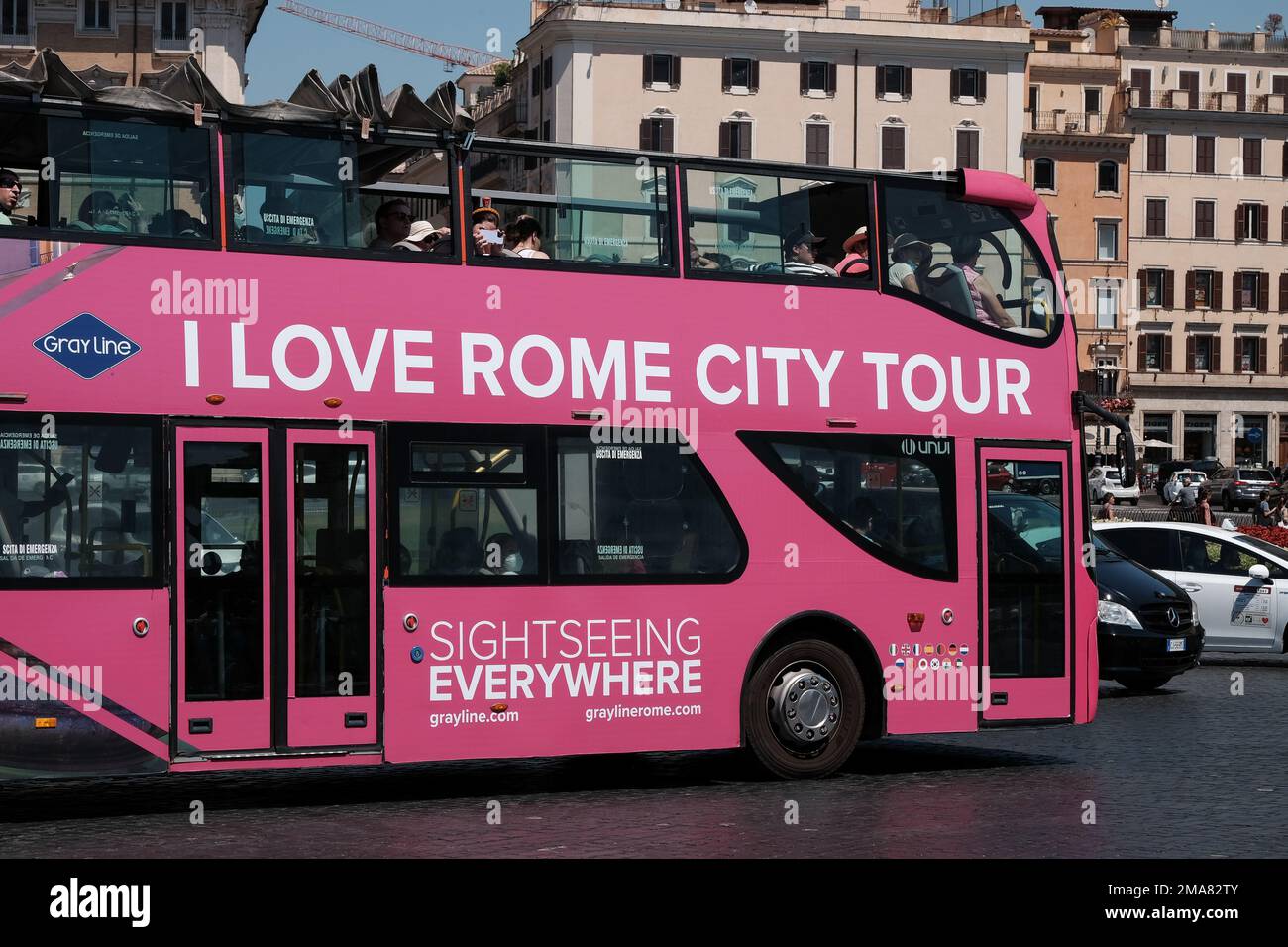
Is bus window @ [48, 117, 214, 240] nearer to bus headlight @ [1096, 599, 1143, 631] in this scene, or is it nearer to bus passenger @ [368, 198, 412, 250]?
Result: bus passenger @ [368, 198, 412, 250]

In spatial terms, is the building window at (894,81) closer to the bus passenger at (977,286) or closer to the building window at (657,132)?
the building window at (657,132)

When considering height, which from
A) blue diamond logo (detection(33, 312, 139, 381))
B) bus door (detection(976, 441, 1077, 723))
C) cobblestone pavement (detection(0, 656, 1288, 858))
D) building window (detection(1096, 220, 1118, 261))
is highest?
building window (detection(1096, 220, 1118, 261))

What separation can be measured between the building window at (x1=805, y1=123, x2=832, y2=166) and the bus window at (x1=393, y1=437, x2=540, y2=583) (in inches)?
3065

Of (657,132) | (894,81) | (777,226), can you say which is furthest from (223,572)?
(894,81)

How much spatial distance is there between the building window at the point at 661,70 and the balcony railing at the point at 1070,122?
2063cm

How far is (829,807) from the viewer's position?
478 inches

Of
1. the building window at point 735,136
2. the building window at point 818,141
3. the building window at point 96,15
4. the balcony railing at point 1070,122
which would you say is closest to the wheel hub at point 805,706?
the building window at point 96,15

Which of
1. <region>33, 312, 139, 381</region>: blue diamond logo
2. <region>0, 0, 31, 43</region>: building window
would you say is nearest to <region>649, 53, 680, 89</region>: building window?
<region>0, 0, 31, 43</region>: building window

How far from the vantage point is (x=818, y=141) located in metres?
88.9

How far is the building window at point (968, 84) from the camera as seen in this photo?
9019cm

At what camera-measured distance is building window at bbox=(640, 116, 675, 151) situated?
86.3 m

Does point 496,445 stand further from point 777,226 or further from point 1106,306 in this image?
point 1106,306

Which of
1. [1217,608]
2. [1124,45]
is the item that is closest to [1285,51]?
[1124,45]
